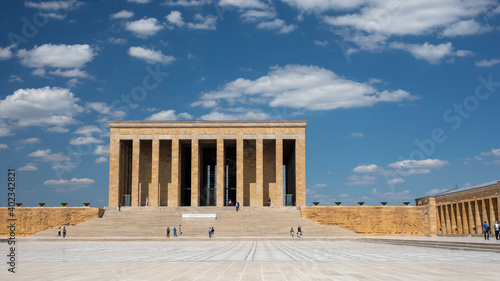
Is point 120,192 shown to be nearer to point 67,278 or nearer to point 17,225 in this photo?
point 17,225

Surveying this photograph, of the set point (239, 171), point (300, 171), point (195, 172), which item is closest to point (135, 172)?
point (195, 172)

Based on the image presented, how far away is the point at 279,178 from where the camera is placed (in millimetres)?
43906

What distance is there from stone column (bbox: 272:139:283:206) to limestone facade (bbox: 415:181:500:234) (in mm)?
12591

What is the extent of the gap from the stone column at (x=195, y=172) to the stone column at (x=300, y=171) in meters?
8.88

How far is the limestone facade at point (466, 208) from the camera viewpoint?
30.8 metres

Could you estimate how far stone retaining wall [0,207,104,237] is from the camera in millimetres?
37094

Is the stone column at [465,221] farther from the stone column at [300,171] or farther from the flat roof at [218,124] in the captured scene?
the flat roof at [218,124]

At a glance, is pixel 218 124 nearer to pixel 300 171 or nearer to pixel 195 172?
pixel 195 172

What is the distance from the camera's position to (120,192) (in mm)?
43344

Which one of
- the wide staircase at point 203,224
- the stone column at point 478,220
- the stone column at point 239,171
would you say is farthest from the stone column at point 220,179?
the stone column at point 478,220

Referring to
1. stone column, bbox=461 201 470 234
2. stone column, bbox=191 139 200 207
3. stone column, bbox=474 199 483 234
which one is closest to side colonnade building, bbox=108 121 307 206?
stone column, bbox=191 139 200 207

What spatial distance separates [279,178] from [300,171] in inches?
87.7

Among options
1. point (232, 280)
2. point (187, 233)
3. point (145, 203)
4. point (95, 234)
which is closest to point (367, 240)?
point (187, 233)

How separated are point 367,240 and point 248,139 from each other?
715 inches
